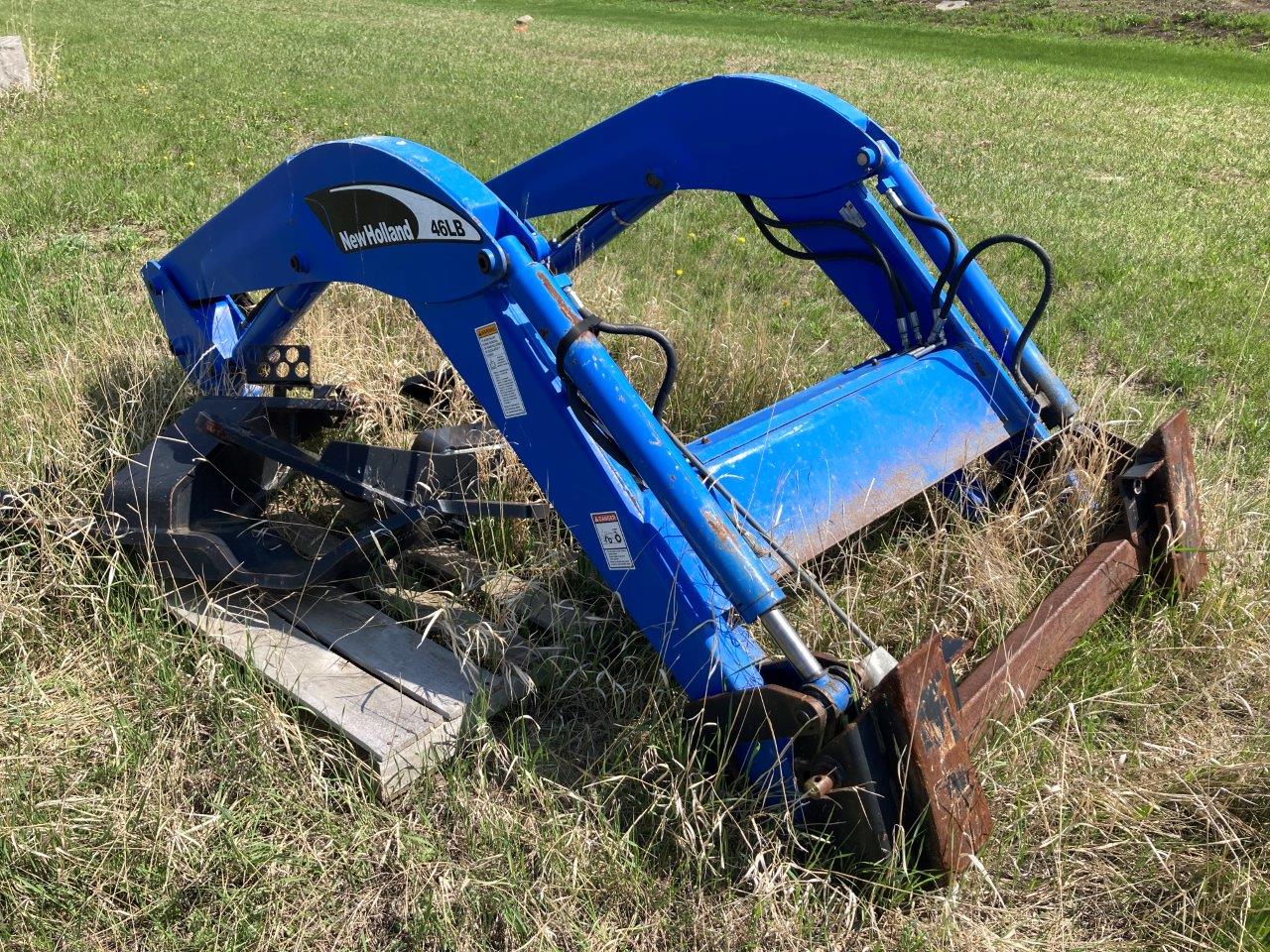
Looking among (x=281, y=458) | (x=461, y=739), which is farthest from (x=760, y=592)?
(x=281, y=458)

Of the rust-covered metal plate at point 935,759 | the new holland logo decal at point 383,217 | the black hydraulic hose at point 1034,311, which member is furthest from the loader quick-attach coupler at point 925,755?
the new holland logo decal at point 383,217

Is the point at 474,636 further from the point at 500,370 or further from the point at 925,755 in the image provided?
the point at 925,755

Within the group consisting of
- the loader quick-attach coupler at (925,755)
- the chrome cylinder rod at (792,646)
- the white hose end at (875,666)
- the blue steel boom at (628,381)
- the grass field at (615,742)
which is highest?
the blue steel boom at (628,381)

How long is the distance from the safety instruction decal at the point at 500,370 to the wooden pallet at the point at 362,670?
0.76m

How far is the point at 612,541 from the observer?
95.7 inches

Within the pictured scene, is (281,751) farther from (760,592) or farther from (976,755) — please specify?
(976,755)

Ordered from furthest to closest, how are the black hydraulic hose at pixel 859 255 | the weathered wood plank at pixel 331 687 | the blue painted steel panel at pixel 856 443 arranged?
the black hydraulic hose at pixel 859 255, the blue painted steel panel at pixel 856 443, the weathered wood plank at pixel 331 687

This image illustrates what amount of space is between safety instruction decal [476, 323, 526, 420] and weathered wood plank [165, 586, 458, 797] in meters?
0.84

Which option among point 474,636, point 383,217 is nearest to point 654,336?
point 383,217

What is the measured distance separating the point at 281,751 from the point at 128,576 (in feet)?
2.90

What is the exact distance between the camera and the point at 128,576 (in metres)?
3.07

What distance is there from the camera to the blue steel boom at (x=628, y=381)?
2273mm

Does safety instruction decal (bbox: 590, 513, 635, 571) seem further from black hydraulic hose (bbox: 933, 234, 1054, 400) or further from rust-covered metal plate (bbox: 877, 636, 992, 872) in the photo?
black hydraulic hose (bbox: 933, 234, 1054, 400)

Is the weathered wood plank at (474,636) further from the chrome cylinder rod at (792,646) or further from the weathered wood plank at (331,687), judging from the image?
the chrome cylinder rod at (792,646)
